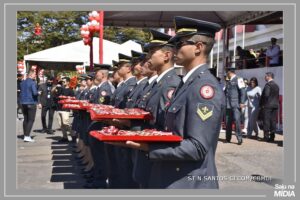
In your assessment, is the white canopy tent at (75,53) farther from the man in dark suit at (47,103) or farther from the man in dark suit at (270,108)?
the man in dark suit at (270,108)

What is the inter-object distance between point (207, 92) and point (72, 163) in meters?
6.36

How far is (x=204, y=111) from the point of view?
9.19ft

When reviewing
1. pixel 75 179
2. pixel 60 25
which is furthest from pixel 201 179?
pixel 60 25

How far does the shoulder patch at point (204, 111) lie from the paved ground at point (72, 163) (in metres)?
1.62

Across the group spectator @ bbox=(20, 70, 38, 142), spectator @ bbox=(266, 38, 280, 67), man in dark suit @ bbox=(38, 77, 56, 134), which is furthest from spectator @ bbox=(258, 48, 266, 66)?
spectator @ bbox=(20, 70, 38, 142)

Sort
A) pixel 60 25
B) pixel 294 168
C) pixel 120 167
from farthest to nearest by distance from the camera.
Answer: pixel 60 25, pixel 120 167, pixel 294 168

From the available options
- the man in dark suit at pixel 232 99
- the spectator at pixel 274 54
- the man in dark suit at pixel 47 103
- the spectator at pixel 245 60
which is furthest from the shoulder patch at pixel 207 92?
the spectator at pixel 245 60

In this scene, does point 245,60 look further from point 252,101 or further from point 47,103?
point 47,103

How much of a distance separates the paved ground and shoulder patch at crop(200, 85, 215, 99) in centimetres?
163

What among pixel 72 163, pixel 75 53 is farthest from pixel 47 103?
pixel 75 53

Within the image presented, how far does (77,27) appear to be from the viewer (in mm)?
23203
